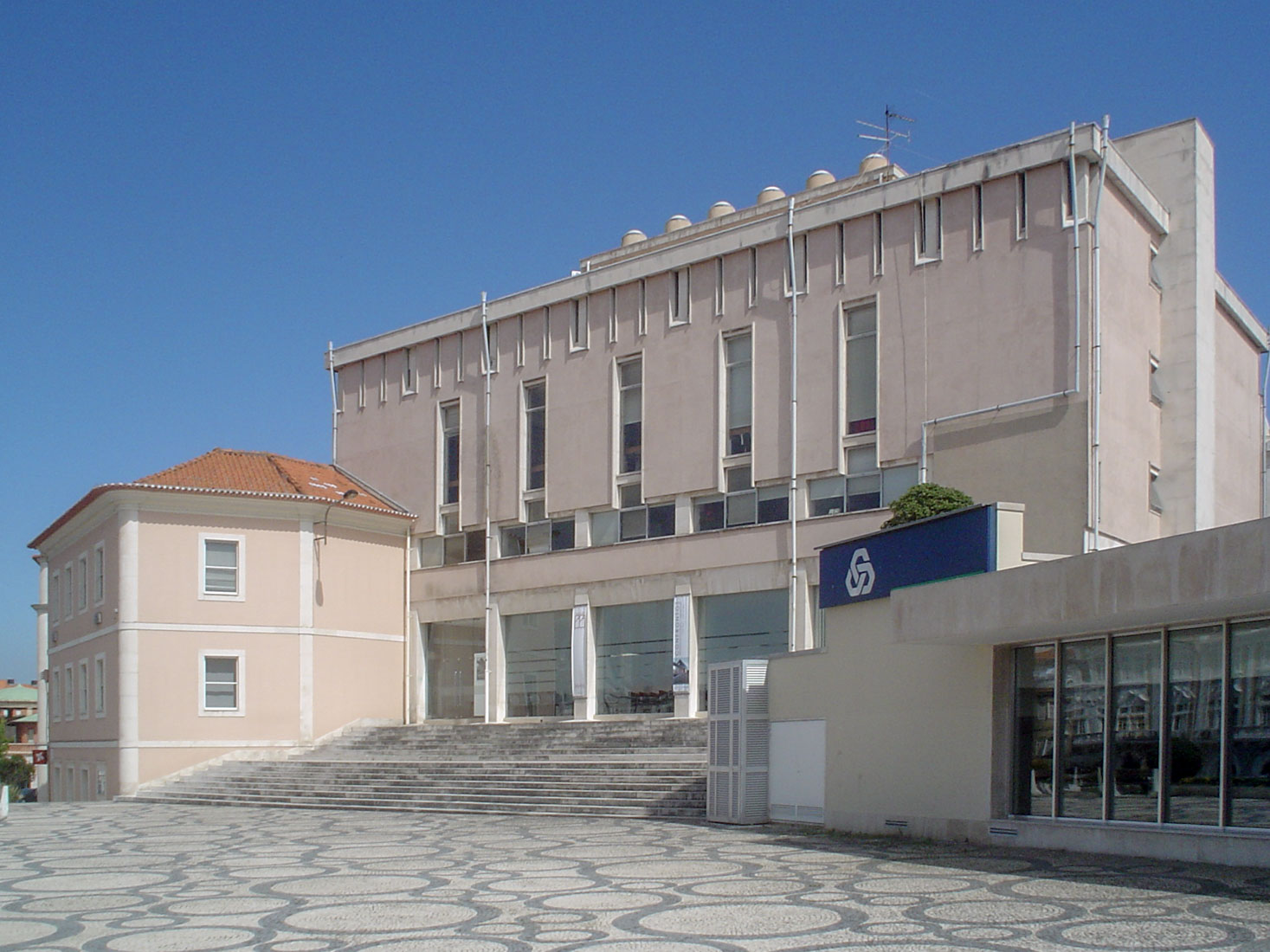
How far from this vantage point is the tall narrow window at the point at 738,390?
31.8 m

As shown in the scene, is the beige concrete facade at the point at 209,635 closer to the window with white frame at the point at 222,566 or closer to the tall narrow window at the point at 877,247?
the window with white frame at the point at 222,566

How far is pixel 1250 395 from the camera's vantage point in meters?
36.2

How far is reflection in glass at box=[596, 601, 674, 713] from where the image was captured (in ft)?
107

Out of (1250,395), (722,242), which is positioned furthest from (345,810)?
(1250,395)

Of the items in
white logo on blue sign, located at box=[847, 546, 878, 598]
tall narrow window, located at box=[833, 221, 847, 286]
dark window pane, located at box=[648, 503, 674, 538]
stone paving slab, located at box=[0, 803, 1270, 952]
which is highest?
tall narrow window, located at box=[833, 221, 847, 286]

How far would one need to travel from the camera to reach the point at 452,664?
37.8m

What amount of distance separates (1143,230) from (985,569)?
16126 millimetres

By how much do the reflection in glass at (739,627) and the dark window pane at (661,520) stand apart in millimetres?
2061

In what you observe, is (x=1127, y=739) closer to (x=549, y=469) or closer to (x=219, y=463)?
(x=549, y=469)

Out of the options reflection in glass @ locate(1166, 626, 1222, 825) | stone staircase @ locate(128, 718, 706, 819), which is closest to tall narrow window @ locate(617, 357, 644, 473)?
stone staircase @ locate(128, 718, 706, 819)

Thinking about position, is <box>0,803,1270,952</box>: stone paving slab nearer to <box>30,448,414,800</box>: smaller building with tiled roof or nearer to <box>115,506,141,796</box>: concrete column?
<box>115,506,141,796</box>: concrete column

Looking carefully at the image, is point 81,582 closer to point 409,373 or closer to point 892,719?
point 409,373

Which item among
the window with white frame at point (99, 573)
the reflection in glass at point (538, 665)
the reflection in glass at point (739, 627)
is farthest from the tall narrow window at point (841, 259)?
the window with white frame at point (99, 573)

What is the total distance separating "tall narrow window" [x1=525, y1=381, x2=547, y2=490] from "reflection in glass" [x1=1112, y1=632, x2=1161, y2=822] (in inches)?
889
